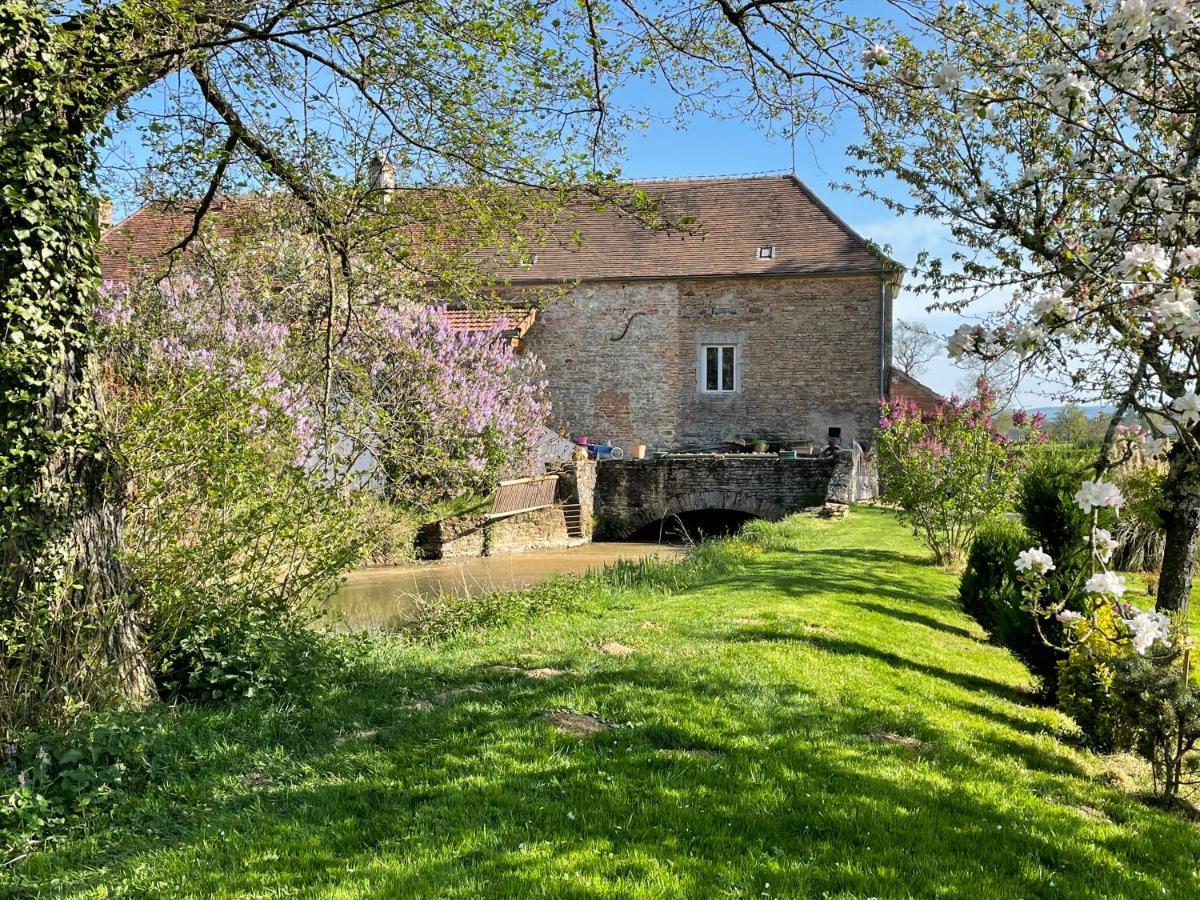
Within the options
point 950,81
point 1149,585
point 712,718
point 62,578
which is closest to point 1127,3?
point 950,81

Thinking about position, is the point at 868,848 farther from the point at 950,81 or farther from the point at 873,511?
the point at 873,511

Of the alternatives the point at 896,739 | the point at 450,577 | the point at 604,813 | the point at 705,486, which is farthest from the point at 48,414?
the point at 705,486

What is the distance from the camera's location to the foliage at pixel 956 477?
39.5 feet

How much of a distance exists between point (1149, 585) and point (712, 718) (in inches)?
367

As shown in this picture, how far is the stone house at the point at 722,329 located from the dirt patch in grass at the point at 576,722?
767 inches

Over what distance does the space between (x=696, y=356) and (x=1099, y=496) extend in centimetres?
2153

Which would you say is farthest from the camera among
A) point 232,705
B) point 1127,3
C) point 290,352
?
point 290,352

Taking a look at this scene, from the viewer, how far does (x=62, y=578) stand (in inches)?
183

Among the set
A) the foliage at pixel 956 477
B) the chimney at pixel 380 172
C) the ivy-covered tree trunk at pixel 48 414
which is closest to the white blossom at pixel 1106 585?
the ivy-covered tree trunk at pixel 48 414

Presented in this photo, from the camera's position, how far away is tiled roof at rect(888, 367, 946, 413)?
2364 cm

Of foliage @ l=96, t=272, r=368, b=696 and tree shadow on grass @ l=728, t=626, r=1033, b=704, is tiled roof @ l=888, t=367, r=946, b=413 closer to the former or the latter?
tree shadow on grass @ l=728, t=626, r=1033, b=704

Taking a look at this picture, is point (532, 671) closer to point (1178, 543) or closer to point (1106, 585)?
point (1106, 585)

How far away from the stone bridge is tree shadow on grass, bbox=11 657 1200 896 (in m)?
16.5

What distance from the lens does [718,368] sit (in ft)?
80.8
